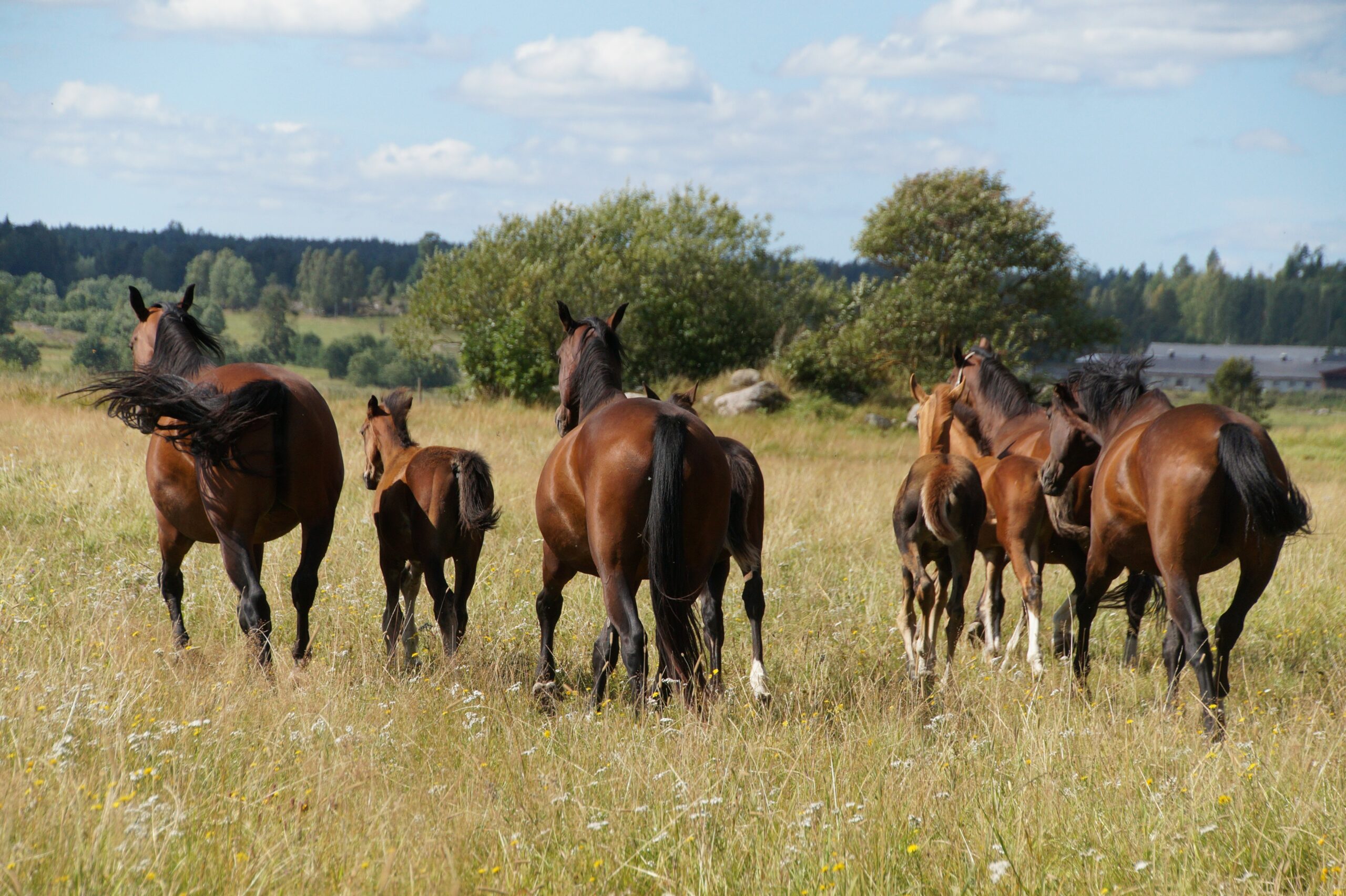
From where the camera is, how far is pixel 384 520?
6.06 metres

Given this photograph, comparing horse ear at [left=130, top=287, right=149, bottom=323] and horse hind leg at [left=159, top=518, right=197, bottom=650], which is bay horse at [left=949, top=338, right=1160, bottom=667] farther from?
horse ear at [left=130, top=287, right=149, bottom=323]

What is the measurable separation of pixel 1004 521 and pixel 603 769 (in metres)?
4.53

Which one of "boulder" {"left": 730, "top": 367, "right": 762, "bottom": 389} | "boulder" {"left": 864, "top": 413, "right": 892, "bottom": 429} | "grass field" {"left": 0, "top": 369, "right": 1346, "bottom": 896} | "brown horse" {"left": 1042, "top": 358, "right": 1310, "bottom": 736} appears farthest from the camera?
"boulder" {"left": 730, "top": 367, "right": 762, "bottom": 389}

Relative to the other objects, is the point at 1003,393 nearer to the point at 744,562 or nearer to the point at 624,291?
the point at 744,562

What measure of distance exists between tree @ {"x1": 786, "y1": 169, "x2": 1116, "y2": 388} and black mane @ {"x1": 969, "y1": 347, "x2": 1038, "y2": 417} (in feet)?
60.4

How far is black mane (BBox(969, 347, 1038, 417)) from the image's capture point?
8.62m

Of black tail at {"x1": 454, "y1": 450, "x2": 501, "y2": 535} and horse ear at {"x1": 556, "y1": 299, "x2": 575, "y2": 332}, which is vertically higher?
horse ear at {"x1": 556, "y1": 299, "x2": 575, "y2": 332}

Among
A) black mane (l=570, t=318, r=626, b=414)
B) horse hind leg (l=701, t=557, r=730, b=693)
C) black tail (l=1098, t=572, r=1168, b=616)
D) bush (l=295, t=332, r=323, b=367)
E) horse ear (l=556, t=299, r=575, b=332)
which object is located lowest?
bush (l=295, t=332, r=323, b=367)

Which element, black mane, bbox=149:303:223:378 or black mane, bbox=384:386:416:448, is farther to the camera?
black mane, bbox=384:386:416:448

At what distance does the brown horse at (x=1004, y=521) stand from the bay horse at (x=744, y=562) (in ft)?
5.67

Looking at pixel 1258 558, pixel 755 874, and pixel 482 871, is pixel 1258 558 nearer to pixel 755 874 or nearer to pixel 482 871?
pixel 755 874

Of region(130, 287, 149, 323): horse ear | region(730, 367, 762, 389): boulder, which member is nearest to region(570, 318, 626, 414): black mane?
region(130, 287, 149, 323): horse ear

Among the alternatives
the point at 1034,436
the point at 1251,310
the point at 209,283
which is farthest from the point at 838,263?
the point at 1034,436

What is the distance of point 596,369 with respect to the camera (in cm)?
571
